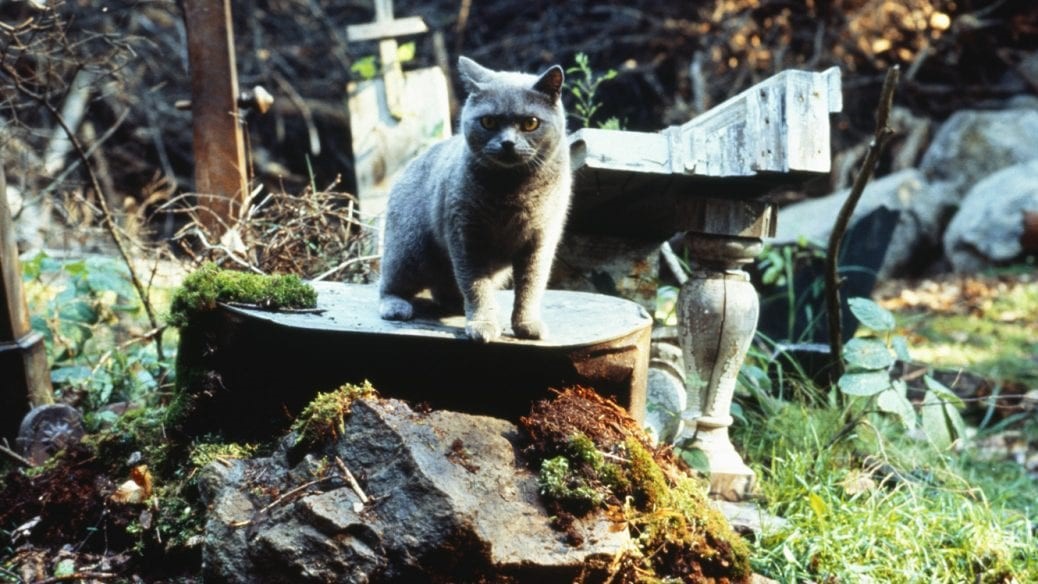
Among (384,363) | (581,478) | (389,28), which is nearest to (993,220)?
(389,28)

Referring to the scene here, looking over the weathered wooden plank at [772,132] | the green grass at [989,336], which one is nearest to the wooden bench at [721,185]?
the weathered wooden plank at [772,132]

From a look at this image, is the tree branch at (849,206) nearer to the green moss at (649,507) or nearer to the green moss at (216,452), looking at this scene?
the green moss at (649,507)

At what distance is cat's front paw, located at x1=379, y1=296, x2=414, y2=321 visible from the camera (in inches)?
101

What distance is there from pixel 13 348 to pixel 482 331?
187 centimetres

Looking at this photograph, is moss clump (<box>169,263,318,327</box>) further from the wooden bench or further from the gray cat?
the wooden bench

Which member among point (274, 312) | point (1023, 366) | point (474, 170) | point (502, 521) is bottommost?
point (1023, 366)

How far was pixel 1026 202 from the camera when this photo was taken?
7.19 metres

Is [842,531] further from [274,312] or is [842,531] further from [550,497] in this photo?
[274,312]

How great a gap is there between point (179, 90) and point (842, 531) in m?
7.12

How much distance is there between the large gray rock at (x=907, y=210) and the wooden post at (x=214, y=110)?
184 inches

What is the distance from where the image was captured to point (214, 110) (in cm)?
377

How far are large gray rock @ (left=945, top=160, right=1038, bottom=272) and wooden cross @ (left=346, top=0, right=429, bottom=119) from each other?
18.0 ft

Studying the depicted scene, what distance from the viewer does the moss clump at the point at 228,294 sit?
2.49m

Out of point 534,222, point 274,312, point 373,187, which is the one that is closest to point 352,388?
point 274,312
